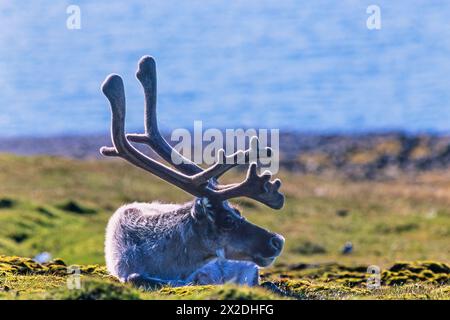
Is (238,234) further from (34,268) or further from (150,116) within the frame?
(34,268)

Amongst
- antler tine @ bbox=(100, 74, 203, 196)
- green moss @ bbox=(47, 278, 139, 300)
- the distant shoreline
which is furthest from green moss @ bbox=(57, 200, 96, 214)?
the distant shoreline

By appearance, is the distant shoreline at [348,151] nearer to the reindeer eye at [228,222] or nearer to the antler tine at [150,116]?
the antler tine at [150,116]

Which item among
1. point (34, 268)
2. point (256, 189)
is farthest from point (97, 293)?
point (34, 268)

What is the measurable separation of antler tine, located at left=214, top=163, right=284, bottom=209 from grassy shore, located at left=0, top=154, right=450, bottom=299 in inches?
61.3

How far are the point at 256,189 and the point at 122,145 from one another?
233 centimetres

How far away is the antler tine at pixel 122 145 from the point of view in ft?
61.3

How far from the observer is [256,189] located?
60.4 ft

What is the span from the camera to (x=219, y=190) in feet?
61.3

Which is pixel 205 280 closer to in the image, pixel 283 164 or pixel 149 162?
pixel 149 162

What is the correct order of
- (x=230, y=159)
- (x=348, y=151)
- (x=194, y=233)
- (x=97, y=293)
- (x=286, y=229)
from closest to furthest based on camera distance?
1. (x=97, y=293)
2. (x=230, y=159)
3. (x=194, y=233)
4. (x=286, y=229)
5. (x=348, y=151)

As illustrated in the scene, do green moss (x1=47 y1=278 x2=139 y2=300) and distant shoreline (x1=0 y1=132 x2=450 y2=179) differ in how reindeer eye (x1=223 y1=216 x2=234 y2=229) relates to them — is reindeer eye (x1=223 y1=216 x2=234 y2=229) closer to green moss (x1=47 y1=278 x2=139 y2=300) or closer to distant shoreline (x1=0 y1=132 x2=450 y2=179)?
green moss (x1=47 y1=278 x2=139 y2=300)

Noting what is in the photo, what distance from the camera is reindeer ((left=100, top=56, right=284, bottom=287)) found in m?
18.4

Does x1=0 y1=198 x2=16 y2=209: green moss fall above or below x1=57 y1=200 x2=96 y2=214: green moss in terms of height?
above
